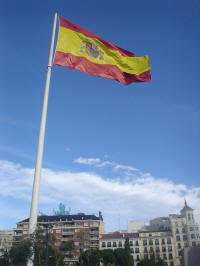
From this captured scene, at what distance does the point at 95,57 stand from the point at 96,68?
0.80 meters

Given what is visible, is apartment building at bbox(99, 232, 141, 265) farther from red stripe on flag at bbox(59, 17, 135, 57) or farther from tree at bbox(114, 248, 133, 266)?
red stripe on flag at bbox(59, 17, 135, 57)

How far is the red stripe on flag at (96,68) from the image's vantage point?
42.9 ft

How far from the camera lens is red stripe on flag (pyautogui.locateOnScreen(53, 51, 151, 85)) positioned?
13.1m

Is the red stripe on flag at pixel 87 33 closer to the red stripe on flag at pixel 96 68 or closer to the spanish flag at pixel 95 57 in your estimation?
the spanish flag at pixel 95 57

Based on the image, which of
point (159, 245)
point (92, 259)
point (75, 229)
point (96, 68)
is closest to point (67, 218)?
Result: point (75, 229)

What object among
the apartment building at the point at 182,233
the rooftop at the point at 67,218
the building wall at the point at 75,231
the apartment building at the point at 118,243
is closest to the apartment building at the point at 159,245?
the apartment building at the point at 118,243

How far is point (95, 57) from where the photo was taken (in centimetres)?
1462

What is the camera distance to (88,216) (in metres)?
93.5

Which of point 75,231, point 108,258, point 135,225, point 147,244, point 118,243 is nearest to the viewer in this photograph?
point 108,258

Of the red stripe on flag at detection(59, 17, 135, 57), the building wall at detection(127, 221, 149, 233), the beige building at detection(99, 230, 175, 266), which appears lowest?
the beige building at detection(99, 230, 175, 266)

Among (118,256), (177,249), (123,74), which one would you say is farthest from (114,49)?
(177,249)

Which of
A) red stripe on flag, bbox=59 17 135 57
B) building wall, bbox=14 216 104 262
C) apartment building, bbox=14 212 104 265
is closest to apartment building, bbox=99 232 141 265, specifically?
apartment building, bbox=14 212 104 265

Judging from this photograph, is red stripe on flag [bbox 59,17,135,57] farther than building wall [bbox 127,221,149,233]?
No

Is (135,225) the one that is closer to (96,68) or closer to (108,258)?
(108,258)
